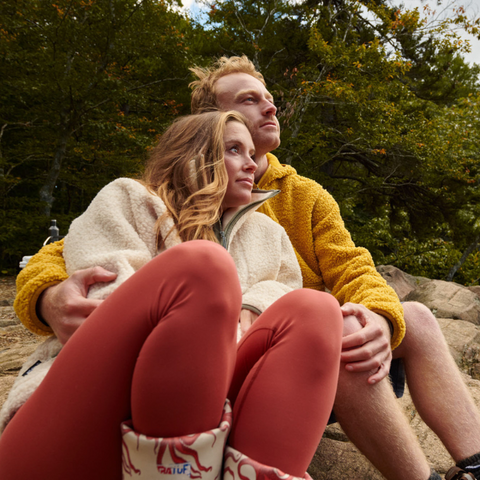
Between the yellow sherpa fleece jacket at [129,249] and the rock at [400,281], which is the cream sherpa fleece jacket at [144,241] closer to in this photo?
the yellow sherpa fleece jacket at [129,249]

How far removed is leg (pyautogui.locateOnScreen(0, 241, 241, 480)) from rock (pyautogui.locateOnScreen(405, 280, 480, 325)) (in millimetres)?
4805

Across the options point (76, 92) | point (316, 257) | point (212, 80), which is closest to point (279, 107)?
point (76, 92)

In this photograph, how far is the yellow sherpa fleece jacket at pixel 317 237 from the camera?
164 centimetres

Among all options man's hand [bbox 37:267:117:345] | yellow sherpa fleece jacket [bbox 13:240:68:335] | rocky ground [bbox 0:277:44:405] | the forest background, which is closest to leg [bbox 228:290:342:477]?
man's hand [bbox 37:267:117:345]

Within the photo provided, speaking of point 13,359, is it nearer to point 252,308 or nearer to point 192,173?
point 192,173

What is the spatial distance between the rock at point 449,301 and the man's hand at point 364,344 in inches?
164

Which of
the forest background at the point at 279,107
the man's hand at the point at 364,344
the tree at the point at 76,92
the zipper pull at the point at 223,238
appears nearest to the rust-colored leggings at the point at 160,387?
the man's hand at the point at 364,344

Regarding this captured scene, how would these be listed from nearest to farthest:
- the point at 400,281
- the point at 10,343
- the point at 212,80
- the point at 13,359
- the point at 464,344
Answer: the point at 212,80 < the point at 13,359 < the point at 464,344 < the point at 10,343 < the point at 400,281

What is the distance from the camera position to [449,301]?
5254 millimetres

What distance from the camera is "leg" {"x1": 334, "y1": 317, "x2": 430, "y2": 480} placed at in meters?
1.12

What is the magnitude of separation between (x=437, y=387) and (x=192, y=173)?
3.78 feet

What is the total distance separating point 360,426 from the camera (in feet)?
3.82

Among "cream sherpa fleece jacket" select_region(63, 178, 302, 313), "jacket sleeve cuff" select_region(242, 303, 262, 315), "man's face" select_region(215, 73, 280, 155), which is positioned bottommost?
"jacket sleeve cuff" select_region(242, 303, 262, 315)

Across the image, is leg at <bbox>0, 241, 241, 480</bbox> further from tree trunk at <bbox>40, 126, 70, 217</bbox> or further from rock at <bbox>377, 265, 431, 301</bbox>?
tree trunk at <bbox>40, 126, 70, 217</bbox>
